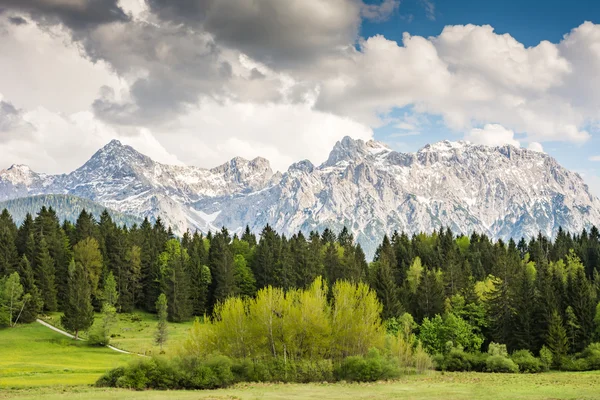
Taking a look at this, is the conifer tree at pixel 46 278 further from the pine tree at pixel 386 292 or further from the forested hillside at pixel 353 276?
the pine tree at pixel 386 292

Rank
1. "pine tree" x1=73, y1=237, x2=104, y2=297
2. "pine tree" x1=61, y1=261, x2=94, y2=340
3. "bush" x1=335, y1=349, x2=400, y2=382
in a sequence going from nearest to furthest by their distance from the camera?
1. "bush" x1=335, y1=349, x2=400, y2=382
2. "pine tree" x1=61, y1=261, x2=94, y2=340
3. "pine tree" x1=73, y1=237, x2=104, y2=297

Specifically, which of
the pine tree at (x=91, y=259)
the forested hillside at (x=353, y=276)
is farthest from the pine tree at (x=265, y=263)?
the pine tree at (x=91, y=259)

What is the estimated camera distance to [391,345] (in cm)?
7525

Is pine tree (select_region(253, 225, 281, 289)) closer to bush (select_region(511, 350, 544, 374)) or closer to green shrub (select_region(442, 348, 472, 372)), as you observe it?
green shrub (select_region(442, 348, 472, 372))

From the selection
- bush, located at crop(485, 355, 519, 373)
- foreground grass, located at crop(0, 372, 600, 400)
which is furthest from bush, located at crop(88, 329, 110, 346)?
bush, located at crop(485, 355, 519, 373)

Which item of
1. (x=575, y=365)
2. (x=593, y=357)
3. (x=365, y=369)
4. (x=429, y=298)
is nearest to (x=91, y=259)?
(x=429, y=298)

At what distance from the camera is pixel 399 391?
53.0 metres

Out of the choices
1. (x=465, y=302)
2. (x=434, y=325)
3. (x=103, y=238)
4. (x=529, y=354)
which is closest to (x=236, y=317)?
(x=434, y=325)

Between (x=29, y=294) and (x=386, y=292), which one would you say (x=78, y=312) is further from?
(x=386, y=292)

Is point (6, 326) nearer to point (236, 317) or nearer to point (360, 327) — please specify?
point (236, 317)

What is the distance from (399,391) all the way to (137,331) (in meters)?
71.1

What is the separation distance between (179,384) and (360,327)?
86.5 feet

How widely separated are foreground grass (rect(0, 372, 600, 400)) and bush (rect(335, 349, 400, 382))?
2.13 m

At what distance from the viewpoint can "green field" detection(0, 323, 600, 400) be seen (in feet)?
155
